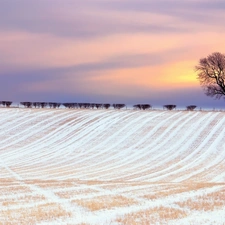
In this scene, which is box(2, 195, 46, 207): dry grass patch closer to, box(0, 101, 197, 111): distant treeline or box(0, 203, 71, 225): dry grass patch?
box(0, 203, 71, 225): dry grass patch

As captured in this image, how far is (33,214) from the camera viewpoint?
1523cm

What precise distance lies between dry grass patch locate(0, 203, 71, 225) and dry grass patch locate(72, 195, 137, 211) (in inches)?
38.9

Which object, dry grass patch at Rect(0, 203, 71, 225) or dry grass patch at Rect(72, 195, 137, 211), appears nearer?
dry grass patch at Rect(0, 203, 71, 225)

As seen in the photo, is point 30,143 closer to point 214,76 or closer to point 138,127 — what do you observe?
point 138,127

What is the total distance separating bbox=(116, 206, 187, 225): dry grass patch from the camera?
1396 cm

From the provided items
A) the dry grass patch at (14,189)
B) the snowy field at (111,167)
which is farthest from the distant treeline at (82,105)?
the dry grass patch at (14,189)

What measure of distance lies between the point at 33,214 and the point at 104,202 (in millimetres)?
3005

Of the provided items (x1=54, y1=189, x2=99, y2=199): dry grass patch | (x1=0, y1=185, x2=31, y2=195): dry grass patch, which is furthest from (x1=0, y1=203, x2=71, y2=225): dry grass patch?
(x1=0, y1=185, x2=31, y2=195): dry grass patch

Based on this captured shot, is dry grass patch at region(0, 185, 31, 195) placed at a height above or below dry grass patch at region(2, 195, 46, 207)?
below

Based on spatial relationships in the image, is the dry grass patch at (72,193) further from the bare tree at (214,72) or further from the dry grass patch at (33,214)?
the bare tree at (214,72)

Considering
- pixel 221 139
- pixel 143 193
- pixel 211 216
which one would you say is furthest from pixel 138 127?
pixel 211 216

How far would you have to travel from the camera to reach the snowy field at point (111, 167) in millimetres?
15406

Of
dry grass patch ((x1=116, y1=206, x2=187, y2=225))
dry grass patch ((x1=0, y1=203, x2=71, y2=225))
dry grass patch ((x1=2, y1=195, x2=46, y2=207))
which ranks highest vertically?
dry grass patch ((x1=116, y1=206, x2=187, y2=225))

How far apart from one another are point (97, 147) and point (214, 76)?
52.0 m
